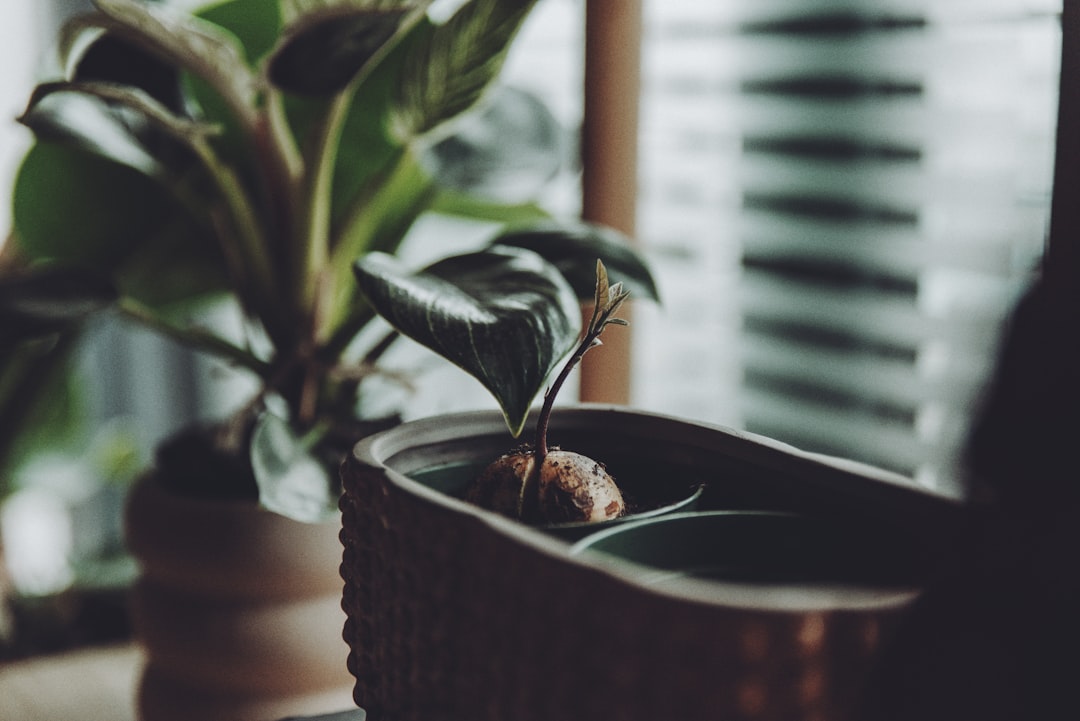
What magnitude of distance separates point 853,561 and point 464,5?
52cm

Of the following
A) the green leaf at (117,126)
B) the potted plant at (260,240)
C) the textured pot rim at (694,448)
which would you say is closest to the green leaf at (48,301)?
the potted plant at (260,240)

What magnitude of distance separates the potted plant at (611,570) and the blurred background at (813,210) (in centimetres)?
31

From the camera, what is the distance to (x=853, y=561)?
42cm

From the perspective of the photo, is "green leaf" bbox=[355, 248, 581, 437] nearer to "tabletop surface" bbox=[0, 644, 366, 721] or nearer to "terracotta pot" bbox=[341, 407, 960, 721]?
"terracotta pot" bbox=[341, 407, 960, 721]

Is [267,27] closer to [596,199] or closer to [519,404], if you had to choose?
[596,199]

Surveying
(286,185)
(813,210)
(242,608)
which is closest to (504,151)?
(286,185)

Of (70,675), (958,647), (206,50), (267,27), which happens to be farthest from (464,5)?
(70,675)

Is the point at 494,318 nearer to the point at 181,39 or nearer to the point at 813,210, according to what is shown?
the point at 181,39

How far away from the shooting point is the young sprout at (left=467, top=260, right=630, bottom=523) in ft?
1.50

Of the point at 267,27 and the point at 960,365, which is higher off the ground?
the point at 267,27

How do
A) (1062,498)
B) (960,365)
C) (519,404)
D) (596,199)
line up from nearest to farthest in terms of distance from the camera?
(1062,498) < (519,404) < (960,365) < (596,199)

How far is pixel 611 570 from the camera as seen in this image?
35 centimetres

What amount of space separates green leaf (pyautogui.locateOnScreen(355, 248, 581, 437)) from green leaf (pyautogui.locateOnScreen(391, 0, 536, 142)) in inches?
8.9

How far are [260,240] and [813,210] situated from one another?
0.61 m
